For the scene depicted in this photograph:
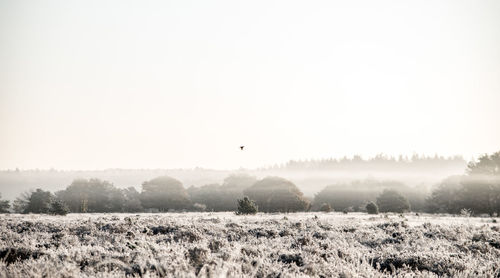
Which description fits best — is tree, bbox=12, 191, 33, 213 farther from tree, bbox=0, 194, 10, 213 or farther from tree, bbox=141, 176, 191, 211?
tree, bbox=141, 176, 191, 211

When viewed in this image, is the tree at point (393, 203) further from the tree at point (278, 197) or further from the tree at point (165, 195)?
the tree at point (165, 195)

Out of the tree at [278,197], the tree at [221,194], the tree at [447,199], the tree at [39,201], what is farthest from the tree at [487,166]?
the tree at [39,201]

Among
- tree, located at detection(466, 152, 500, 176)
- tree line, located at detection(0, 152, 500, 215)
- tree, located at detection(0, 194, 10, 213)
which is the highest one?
tree, located at detection(466, 152, 500, 176)

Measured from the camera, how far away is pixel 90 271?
637cm

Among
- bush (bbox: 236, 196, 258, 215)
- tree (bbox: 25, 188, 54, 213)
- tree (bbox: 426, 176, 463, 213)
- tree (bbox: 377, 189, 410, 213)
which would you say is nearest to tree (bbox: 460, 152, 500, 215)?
tree (bbox: 426, 176, 463, 213)

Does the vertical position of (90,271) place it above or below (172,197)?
above

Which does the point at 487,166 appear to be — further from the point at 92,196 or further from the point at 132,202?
the point at 92,196

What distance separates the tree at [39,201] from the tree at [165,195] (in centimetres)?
1826

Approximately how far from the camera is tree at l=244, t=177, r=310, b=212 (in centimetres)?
6219

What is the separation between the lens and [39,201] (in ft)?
182

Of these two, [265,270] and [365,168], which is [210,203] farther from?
[365,168]

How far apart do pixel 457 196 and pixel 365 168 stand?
13538 centimetres

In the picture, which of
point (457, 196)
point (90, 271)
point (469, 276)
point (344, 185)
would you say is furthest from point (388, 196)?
point (90, 271)

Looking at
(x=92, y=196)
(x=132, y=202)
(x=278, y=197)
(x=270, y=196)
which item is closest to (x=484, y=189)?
(x=278, y=197)
